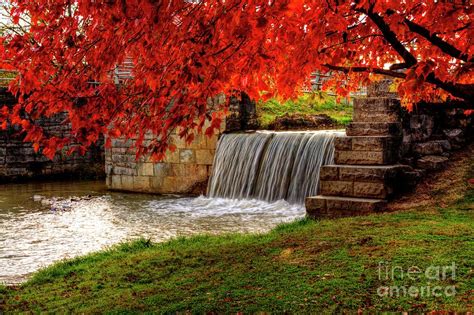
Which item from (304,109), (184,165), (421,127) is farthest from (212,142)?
(421,127)

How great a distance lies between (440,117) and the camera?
31.6ft

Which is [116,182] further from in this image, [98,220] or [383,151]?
[383,151]

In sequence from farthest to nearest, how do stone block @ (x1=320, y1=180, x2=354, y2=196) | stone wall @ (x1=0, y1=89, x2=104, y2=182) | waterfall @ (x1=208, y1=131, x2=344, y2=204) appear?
stone wall @ (x1=0, y1=89, x2=104, y2=182), waterfall @ (x1=208, y1=131, x2=344, y2=204), stone block @ (x1=320, y1=180, x2=354, y2=196)

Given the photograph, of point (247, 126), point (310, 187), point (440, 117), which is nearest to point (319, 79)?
point (247, 126)

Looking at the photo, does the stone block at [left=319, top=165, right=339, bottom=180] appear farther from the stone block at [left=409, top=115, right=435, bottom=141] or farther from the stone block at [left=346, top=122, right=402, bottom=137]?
the stone block at [left=409, top=115, right=435, bottom=141]

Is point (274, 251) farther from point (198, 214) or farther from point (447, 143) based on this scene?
point (198, 214)

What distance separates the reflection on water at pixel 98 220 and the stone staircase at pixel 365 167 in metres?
1.59

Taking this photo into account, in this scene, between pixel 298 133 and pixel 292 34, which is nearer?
pixel 292 34

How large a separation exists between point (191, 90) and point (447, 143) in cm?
547

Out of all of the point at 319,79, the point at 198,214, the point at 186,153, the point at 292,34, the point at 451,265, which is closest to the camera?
the point at 451,265

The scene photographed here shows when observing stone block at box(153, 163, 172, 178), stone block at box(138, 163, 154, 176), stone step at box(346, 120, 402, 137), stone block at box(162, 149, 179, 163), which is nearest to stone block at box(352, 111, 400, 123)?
stone step at box(346, 120, 402, 137)

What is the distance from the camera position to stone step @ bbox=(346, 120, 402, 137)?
8734mm

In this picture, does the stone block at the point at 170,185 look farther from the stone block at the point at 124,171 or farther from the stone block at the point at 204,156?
the stone block at the point at 124,171

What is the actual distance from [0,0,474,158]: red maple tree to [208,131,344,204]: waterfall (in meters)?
4.67
